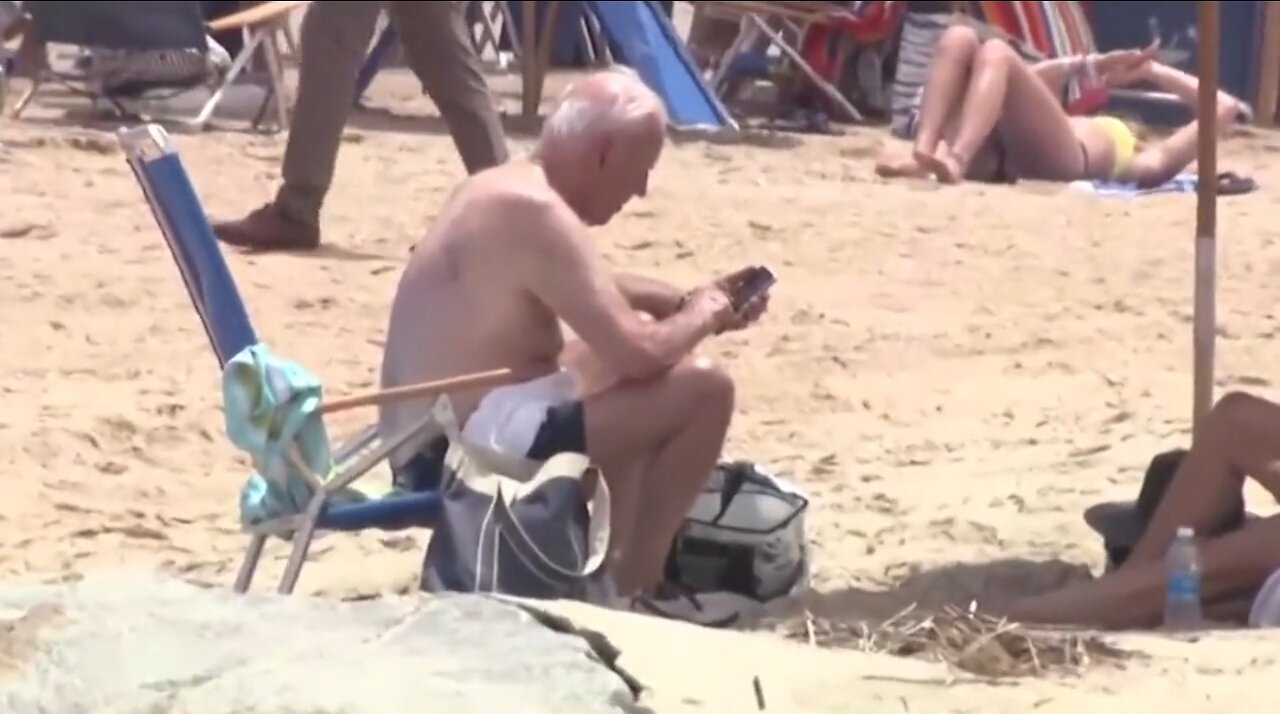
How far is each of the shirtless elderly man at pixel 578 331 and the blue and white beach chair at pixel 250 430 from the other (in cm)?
17

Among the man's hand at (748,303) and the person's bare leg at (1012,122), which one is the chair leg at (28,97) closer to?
the person's bare leg at (1012,122)

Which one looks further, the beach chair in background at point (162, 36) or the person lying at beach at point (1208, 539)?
the beach chair in background at point (162, 36)

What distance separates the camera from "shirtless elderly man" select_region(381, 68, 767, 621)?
3160 mm

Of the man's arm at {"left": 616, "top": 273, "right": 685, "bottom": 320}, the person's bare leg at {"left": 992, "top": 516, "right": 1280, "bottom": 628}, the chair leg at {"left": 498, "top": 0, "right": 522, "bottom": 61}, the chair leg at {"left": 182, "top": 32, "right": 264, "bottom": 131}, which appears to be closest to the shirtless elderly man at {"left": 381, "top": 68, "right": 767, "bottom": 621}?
the man's arm at {"left": 616, "top": 273, "right": 685, "bottom": 320}

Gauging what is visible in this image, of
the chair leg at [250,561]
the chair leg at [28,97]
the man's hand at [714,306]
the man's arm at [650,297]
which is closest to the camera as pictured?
the chair leg at [250,561]

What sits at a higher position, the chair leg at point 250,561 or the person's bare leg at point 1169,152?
the chair leg at point 250,561

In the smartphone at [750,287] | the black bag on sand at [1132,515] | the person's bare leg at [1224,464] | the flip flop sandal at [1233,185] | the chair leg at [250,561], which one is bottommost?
the flip flop sandal at [1233,185]

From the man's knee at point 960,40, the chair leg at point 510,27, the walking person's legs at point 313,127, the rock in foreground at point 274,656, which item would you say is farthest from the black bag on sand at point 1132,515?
the chair leg at point 510,27

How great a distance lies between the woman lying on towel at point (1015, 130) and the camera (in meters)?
7.44

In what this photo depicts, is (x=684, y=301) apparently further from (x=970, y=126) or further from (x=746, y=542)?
(x=970, y=126)

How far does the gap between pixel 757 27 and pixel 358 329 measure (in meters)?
5.06

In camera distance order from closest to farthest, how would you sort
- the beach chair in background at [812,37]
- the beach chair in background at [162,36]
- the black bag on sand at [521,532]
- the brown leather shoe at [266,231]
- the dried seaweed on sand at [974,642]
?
the dried seaweed on sand at [974,642] < the black bag on sand at [521,532] < the brown leather shoe at [266,231] < the beach chair in background at [162,36] < the beach chair in background at [812,37]

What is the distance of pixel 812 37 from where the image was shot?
9.87 meters

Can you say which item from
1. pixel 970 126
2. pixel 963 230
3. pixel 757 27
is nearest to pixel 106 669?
pixel 963 230
